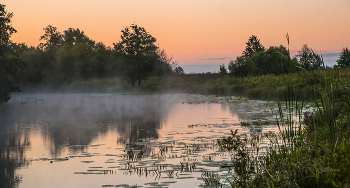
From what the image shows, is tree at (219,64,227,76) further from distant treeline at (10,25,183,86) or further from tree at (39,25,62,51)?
tree at (39,25,62,51)

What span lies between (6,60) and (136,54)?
2597cm

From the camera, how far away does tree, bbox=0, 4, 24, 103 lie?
95.7ft

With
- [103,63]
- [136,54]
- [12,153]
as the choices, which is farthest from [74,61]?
[12,153]

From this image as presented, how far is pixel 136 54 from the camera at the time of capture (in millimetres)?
54344

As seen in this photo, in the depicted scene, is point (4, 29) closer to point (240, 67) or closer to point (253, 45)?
point (240, 67)

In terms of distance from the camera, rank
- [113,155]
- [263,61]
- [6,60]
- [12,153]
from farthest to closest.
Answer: [263,61]
[6,60]
[12,153]
[113,155]

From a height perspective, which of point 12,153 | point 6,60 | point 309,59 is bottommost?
point 12,153

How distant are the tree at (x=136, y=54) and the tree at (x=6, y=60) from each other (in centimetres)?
2247

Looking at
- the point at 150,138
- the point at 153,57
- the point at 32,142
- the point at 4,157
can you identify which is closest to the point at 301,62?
the point at 150,138

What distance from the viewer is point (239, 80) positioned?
125 feet

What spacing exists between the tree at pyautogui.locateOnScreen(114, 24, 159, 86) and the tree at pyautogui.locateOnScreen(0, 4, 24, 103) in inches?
885

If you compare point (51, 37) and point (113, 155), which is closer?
point (113, 155)

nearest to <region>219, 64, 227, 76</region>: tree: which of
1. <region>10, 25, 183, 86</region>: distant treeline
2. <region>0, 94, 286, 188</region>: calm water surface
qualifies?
<region>10, 25, 183, 86</region>: distant treeline

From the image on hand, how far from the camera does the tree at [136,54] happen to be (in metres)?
53.0
